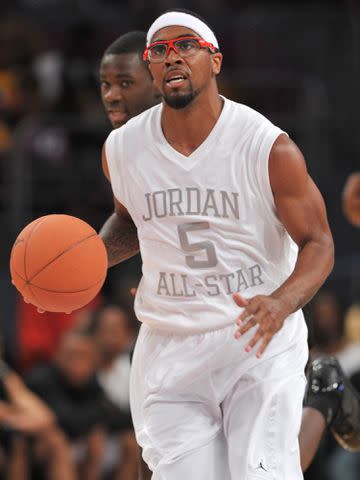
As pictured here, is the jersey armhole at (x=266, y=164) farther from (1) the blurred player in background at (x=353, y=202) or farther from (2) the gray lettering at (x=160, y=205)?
(1) the blurred player in background at (x=353, y=202)

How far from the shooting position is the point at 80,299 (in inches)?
189

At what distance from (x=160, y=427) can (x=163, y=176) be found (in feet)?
3.60

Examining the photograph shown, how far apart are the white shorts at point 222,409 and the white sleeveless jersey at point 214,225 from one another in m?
0.14

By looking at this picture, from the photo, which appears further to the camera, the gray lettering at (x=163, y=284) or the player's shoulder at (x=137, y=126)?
the player's shoulder at (x=137, y=126)

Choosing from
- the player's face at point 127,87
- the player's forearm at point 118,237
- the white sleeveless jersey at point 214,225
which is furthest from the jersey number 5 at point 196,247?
the player's face at point 127,87

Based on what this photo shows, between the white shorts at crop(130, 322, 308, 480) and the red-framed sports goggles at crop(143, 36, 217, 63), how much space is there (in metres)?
1.21

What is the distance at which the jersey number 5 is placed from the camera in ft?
15.4

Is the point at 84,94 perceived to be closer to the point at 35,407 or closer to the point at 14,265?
the point at 35,407

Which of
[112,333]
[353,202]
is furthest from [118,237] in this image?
[112,333]

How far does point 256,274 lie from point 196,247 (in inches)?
11.2

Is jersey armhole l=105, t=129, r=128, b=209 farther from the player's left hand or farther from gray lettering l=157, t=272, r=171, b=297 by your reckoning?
the player's left hand

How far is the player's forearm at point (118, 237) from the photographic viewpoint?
5.35 m

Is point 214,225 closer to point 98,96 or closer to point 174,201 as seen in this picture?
point 174,201

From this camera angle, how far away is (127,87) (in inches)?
223
